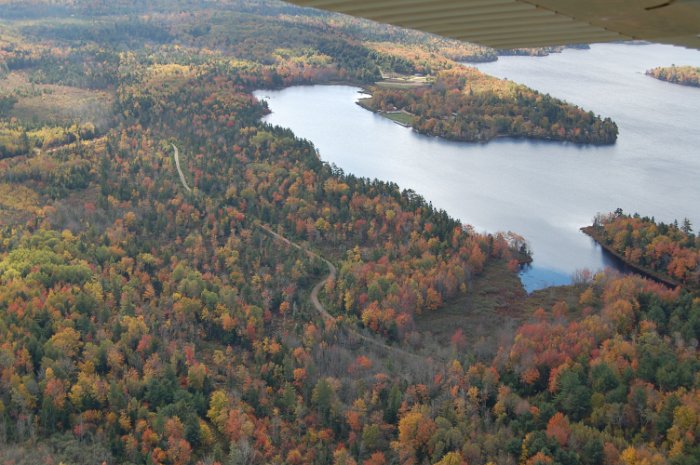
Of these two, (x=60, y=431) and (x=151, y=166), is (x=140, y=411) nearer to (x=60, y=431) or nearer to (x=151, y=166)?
(x=60, y=431)

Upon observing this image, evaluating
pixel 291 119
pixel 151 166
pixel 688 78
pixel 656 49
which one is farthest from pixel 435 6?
pixel 656 49

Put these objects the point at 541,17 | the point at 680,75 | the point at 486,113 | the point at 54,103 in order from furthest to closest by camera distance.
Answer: the point at 680,75
the point at 486,113
the point at 54,103
the point at 541,17

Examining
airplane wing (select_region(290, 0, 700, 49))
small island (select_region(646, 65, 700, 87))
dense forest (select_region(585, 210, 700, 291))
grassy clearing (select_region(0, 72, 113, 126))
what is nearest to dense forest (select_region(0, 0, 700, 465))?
grassy clearing (select_region(0, 72, 113, 126))

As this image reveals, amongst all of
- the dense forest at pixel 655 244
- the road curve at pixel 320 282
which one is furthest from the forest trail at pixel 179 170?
the dense forest at pixel 655 244

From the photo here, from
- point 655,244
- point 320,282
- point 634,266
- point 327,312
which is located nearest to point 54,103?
point 320,282

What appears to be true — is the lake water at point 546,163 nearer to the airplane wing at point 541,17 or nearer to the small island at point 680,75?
the small island at point 680,75

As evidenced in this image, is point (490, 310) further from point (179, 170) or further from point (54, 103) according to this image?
point (54, 103)

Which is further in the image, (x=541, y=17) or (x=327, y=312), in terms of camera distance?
(x=327, y=312)
